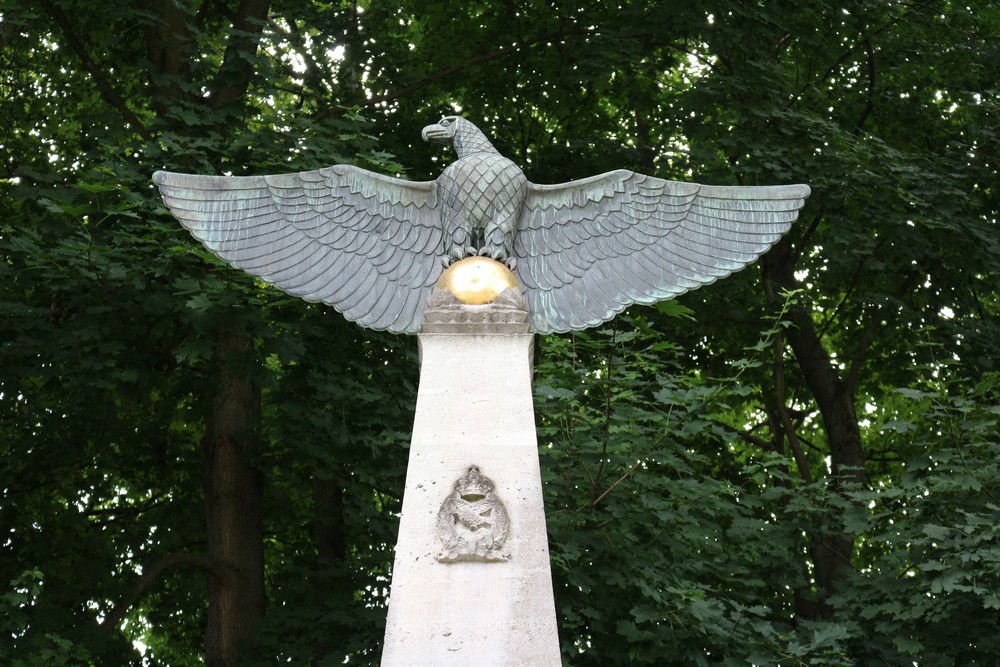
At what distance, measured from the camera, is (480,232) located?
6.90m

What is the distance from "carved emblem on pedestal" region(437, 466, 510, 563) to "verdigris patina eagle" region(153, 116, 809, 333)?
1000mm

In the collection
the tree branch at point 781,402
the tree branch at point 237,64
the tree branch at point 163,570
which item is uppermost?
the tree branch at point 237,64

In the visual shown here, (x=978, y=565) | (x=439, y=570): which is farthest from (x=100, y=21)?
(x=978, y=565)

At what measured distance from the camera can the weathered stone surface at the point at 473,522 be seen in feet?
19.1

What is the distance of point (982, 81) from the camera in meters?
12.6

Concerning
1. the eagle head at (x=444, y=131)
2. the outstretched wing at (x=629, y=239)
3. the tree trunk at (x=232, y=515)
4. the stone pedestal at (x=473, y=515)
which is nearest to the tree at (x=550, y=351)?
the tree trunk at (x=232, y=515)

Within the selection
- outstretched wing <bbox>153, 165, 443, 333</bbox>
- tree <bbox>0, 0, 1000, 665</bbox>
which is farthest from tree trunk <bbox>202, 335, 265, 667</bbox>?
outstretched wing <bbox>153, 165, 443, 333</bbox>

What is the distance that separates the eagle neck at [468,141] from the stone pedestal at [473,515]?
1033mm

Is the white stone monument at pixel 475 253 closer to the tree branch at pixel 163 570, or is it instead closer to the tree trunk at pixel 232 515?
the tree trunk at pixel 232 515

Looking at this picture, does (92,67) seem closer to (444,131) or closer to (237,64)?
(237,64)

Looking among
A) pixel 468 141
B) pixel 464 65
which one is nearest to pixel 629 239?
pixel 468 141

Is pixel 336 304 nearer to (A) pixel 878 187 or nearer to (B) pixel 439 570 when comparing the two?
(B) pixel 439 570

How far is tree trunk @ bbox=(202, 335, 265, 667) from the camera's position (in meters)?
10.7

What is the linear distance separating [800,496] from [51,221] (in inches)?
229
